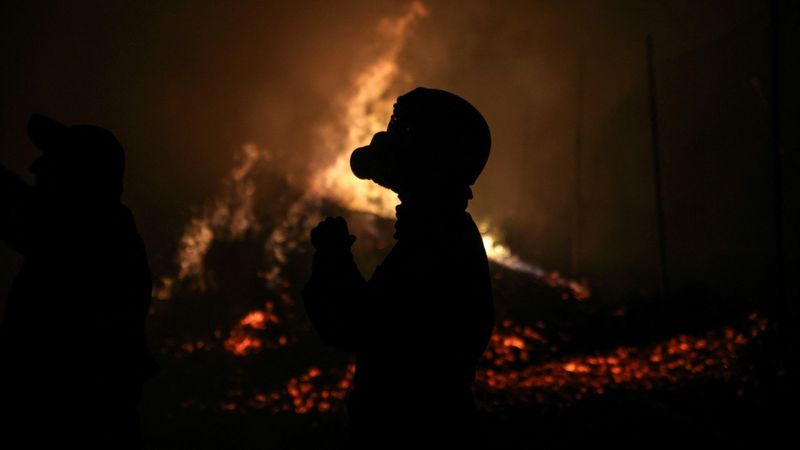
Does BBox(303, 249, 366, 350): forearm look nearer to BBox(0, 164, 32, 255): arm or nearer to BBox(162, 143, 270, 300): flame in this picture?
BBox(0, 164, 32, 255): arm

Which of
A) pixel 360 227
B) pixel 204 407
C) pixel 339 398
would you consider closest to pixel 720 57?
pixel 360 227

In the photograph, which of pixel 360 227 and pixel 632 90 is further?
pixel 632 90

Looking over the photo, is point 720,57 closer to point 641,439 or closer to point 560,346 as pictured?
point 560,346

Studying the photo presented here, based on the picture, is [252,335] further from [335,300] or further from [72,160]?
[335,300]

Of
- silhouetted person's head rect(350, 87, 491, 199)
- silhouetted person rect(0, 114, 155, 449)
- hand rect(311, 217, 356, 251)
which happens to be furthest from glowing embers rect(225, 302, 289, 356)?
silhouetted person's head rect(350, 87, 491, 199)

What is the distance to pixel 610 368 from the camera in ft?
36.3

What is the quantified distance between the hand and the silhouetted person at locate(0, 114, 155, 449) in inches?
41.3

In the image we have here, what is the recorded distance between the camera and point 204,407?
10.4 meters

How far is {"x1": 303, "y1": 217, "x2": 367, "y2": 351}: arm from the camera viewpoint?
7.11 feet

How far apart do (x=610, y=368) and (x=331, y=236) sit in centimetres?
1028

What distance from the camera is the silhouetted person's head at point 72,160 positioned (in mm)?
2533

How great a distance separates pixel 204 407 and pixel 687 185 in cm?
2169

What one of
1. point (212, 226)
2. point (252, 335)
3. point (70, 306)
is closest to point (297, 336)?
point (252, 335)

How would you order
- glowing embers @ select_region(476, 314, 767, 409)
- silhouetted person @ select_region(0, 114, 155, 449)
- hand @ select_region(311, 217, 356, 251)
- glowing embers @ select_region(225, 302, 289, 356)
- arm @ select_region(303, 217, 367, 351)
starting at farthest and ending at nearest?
glowing embers @ select_region(225, 302, 289, 356)
glowing embers @ select_region(476, 314, 767, 409)
silhouetted person @ select_region(0, 114, 155, 449)
hand @ select_region(311, 217, 356, 251)
arm @ select_region(303, 217, 367, 351)
